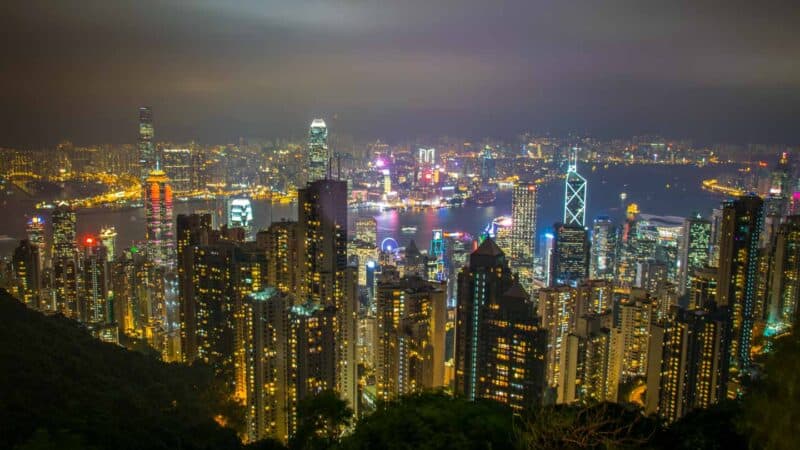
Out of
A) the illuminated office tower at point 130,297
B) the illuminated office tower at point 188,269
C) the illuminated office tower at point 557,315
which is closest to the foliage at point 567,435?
the illuminated office tower at point 557,315

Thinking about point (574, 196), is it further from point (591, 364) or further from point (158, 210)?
point (158, 210)

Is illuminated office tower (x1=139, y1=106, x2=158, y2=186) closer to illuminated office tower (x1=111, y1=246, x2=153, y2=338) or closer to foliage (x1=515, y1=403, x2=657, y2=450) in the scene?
illuminated office tower (x1=111, y1=246, x2=153, y2=338)

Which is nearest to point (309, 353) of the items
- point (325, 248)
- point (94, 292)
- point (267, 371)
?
point (267, 371)

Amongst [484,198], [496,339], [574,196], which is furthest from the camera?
[484,198]

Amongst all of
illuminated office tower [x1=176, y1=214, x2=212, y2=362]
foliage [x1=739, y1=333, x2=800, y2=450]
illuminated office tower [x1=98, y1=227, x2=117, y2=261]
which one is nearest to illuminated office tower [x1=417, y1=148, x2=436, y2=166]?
illuminated office tower [x1=176, y1=214, x2=212, y2=362]

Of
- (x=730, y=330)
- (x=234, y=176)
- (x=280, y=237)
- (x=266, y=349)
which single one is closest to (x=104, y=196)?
(x=234, y=176)

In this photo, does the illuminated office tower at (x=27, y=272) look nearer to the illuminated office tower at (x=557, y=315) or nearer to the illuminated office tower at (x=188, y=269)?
the illuminated office tower at (x=188, y=269)
